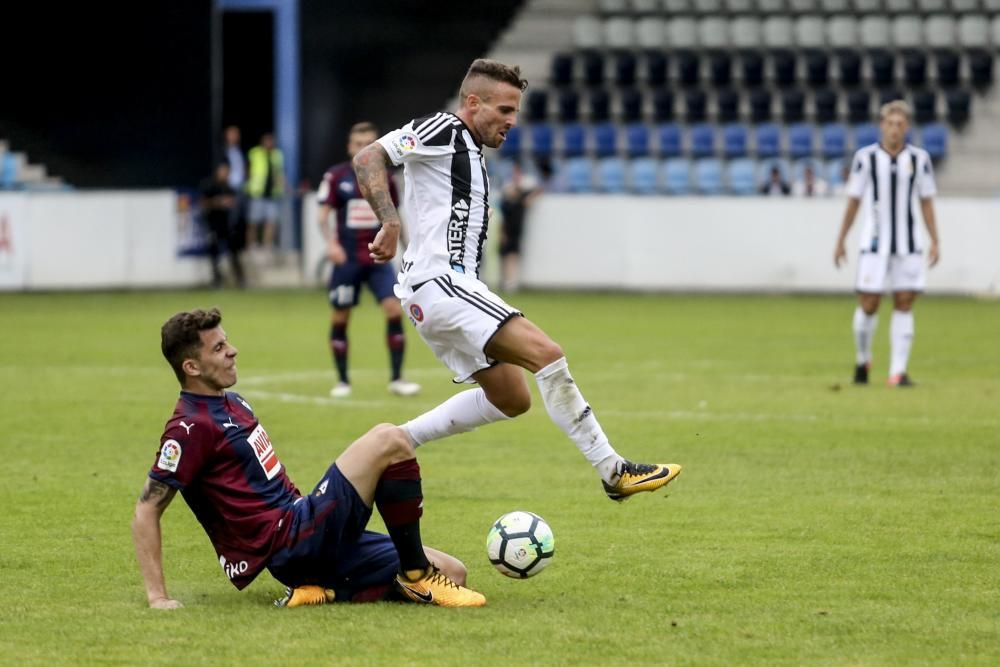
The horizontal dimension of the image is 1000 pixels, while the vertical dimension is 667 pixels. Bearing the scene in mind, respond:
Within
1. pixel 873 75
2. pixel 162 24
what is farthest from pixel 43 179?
pixel 873 75

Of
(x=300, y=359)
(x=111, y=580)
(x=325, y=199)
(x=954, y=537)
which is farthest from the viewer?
(x=300, y=359)

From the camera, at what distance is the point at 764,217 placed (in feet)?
83.9

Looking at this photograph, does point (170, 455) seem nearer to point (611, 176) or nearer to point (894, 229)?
point (894, 229)

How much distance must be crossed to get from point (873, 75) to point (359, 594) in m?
27.4

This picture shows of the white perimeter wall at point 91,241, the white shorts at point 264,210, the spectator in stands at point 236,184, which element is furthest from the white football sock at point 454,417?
the white shorts at point 264,210

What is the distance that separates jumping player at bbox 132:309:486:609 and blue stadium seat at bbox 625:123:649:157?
25963mm

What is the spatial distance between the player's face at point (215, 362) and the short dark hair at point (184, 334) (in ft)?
0.07

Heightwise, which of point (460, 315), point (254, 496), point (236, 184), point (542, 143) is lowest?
point (254, 496)

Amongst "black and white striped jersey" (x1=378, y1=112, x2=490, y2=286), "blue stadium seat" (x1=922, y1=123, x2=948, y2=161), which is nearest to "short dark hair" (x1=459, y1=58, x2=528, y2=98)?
"black and white striped jersey" (x1=378, y1=112, x2=490, y2=286)

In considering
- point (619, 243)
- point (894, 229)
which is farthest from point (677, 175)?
point (894, 229)

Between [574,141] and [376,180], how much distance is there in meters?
25.4

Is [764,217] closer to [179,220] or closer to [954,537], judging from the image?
[179,220]

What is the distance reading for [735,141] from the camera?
31.4 m

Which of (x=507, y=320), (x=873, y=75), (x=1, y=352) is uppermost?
(x=873, y=75)
